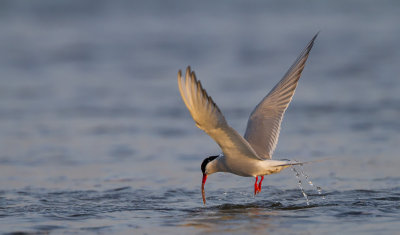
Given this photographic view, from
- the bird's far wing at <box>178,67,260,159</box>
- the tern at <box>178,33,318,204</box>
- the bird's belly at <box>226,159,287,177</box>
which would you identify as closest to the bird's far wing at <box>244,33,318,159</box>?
the tern at <box>178,33,318,204</box>

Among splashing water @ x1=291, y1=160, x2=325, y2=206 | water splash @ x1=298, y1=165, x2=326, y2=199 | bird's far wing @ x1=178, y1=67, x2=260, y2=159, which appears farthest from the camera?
water splash @ x1=298, y1=165, x2=326, y2=199

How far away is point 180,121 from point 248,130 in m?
3.84

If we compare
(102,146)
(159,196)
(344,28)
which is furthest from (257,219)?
(344,28)

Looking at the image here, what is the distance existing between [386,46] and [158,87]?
680cm

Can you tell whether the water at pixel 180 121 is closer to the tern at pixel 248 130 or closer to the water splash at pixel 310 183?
the water splash at pixel 310 183

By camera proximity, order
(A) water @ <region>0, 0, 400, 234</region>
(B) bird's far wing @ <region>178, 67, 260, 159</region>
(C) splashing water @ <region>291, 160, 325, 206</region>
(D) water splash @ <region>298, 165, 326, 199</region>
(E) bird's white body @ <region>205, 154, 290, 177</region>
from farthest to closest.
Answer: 1. (D) water splash @ <region>298, 165, 326, 199</region>
2. (C) splashing water @ <region>291, 160, 325, 206</region>
3. (E) bird's white body @ <region>205, 154, 290, 177</region>
4. (A) water @ <region>0, 0, 400, 234</region>
5. (B) bird's far wing @ <region>178, 67, 260, 159</region>

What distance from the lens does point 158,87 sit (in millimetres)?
14484

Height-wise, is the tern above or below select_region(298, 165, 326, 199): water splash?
above

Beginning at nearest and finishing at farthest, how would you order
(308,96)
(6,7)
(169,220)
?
(169,220), (308,96), (6,7)

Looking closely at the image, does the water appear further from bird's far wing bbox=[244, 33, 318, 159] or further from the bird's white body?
bird's far wing bbox=[244, 33, 318, 159]

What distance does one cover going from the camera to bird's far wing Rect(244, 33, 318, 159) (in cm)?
766

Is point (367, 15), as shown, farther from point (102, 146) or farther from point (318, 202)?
point (318, 202)

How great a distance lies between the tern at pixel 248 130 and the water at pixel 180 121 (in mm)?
422

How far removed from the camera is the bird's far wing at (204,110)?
5.87 metres
